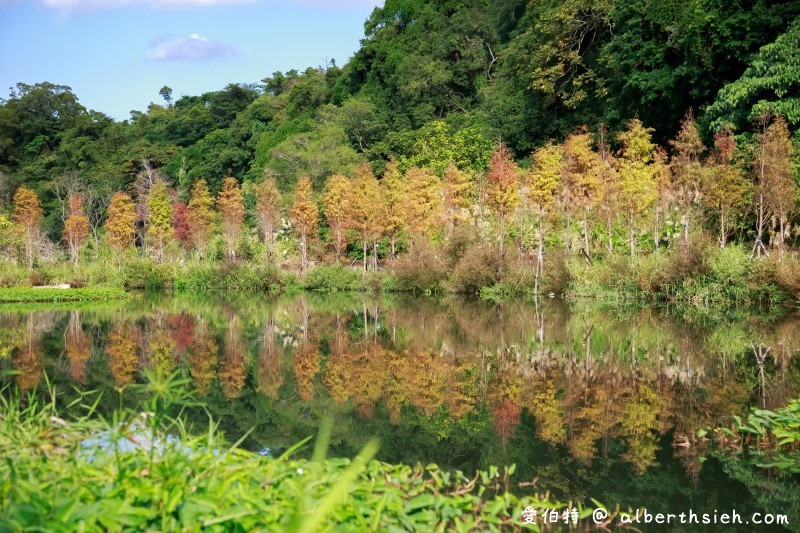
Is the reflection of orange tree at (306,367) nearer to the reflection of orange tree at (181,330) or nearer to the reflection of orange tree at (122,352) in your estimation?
the reflection of orange tree at (181,330)

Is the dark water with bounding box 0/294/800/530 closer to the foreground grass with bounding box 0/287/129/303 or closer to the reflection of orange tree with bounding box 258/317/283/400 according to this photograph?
the reflection of orange tree with bounding box 258/317/283/400

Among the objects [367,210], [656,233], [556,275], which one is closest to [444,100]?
[367,210]

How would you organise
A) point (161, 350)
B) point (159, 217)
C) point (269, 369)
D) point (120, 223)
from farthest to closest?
point (159, 217) → point (120, 223) → point (161, 350) → point (269, 369)

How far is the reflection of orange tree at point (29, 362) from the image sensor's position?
8977mm

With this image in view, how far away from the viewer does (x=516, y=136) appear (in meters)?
34.4

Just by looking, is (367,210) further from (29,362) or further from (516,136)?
(29,362)

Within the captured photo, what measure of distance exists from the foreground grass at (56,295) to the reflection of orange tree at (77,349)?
8.94m

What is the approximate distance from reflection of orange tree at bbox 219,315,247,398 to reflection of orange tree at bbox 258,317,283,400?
0.24 meters

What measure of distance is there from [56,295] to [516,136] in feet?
68.8

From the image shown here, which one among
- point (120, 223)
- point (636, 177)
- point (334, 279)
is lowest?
point (334, 279)

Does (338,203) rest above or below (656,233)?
above

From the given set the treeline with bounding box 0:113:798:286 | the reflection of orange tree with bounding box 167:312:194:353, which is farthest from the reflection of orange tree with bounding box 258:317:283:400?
the treeline with bounding box 0:113:798:286

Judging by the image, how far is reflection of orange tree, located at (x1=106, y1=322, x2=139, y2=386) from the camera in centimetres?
967

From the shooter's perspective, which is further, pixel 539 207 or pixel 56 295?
pixel 56 295
